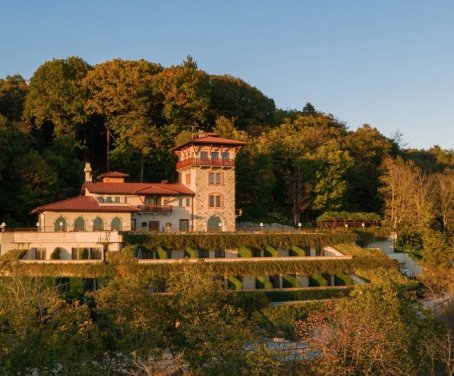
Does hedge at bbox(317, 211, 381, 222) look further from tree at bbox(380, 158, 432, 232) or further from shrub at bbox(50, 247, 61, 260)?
shrub at bbox(50, 247, 61, 260)

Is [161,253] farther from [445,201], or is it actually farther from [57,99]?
[445,201]

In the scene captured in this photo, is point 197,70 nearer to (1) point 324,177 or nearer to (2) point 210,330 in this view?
(1) point 324,177

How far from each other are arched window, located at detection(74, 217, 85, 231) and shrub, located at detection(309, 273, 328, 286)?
17790 millimetres

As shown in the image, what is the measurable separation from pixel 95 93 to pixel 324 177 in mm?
24694

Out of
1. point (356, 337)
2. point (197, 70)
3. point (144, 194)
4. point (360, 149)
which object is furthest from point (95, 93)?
point (356, 337)

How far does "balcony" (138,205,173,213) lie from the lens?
49.2 meters

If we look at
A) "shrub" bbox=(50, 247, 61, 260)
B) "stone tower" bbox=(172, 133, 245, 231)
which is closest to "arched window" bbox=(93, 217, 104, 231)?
"shrub" bbox=(50, 247, 61, 260)

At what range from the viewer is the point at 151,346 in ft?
69.6

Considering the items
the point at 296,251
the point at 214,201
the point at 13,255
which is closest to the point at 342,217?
the point at 296,251

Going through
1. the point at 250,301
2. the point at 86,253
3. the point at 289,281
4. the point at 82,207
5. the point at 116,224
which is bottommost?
the point at 250,301

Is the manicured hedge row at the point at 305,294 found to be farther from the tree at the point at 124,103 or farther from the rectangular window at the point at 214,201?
the tree at the point at 124,103

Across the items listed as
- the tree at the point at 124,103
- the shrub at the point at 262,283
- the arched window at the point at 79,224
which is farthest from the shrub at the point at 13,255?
the tree at the point at 124,103

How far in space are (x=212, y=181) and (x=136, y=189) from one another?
6.92 metres

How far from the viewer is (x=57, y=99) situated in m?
58.9
